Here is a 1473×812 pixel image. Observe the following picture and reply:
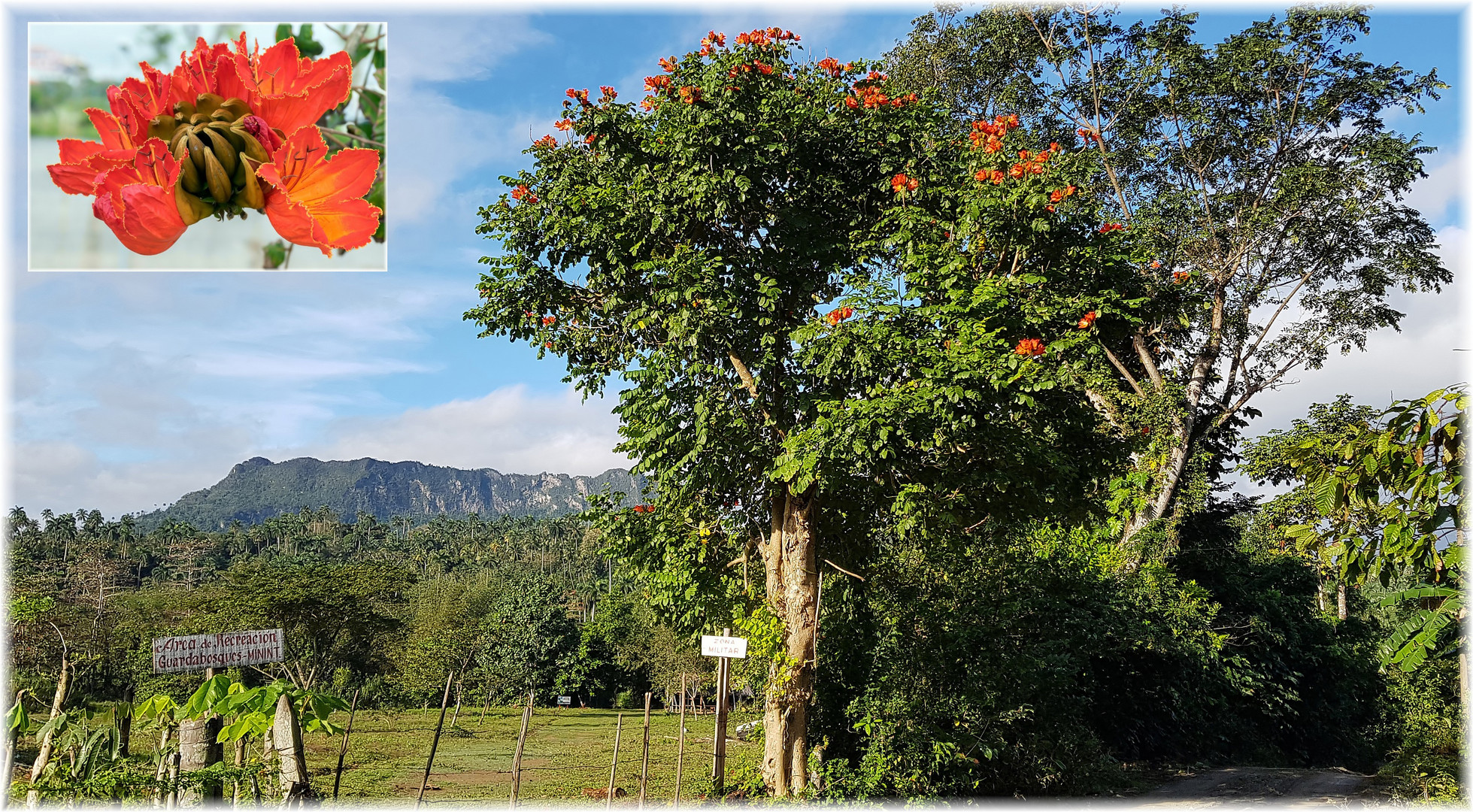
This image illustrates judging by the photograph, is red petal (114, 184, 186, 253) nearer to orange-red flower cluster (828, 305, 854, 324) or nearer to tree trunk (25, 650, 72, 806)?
tree trunk (25, 650, 72, 806)

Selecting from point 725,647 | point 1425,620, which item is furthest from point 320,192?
point 725,647

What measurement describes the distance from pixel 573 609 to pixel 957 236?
48.9m

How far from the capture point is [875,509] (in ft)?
29.2

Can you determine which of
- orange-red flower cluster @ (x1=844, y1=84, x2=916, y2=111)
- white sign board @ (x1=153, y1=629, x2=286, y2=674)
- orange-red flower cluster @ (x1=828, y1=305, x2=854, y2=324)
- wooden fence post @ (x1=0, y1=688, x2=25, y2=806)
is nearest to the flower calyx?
white sign board @ (x1=153, y1=629, x2=286, y2=674)

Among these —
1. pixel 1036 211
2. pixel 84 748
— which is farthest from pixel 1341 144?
pixel 84 748

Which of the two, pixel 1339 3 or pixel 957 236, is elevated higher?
pixel 1339 3

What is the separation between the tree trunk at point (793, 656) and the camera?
26.6 ft

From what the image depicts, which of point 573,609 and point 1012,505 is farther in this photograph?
point 573,609

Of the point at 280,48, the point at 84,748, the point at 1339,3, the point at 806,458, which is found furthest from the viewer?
the point at 1339,3

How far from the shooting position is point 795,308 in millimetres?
8312

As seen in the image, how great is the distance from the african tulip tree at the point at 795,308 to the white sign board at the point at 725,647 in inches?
37.7

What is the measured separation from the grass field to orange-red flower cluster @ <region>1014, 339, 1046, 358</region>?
165 inches

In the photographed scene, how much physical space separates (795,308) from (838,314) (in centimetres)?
120

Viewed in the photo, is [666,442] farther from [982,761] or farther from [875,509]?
[982,761]
